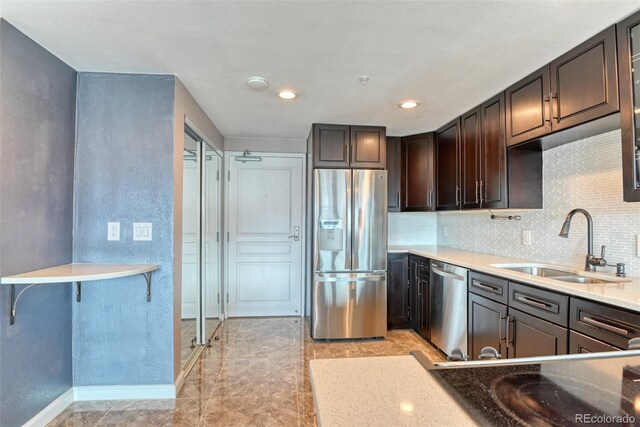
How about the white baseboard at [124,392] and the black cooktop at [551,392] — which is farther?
the white baseboard at [124,392]

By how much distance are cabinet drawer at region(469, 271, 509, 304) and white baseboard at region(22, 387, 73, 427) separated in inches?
114

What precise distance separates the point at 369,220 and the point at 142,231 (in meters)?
2.03

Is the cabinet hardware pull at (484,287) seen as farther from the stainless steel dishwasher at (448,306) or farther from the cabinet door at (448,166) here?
the cabinet door at (448,166)

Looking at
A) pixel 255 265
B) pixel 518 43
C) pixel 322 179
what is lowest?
pixel 255 265

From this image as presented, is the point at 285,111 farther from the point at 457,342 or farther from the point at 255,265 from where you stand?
the point at 457,342

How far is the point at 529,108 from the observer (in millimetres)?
→ 2168

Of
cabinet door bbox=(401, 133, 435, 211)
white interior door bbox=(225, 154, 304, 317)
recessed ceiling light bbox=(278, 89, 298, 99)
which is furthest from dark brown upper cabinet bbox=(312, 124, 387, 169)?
white interior door bbox=(225, 154, 304, 317)

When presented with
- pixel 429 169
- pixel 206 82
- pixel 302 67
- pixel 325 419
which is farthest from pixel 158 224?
pixel 429 169

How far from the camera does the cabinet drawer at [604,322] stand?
52.5 inches

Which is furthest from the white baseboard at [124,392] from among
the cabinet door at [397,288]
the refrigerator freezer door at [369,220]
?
the cabinet door at [397,288]

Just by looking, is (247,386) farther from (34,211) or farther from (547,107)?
(547,107)

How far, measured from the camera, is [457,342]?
2633 mm

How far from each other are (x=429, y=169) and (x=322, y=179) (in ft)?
4.27

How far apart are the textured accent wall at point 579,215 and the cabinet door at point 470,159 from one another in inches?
15.5
